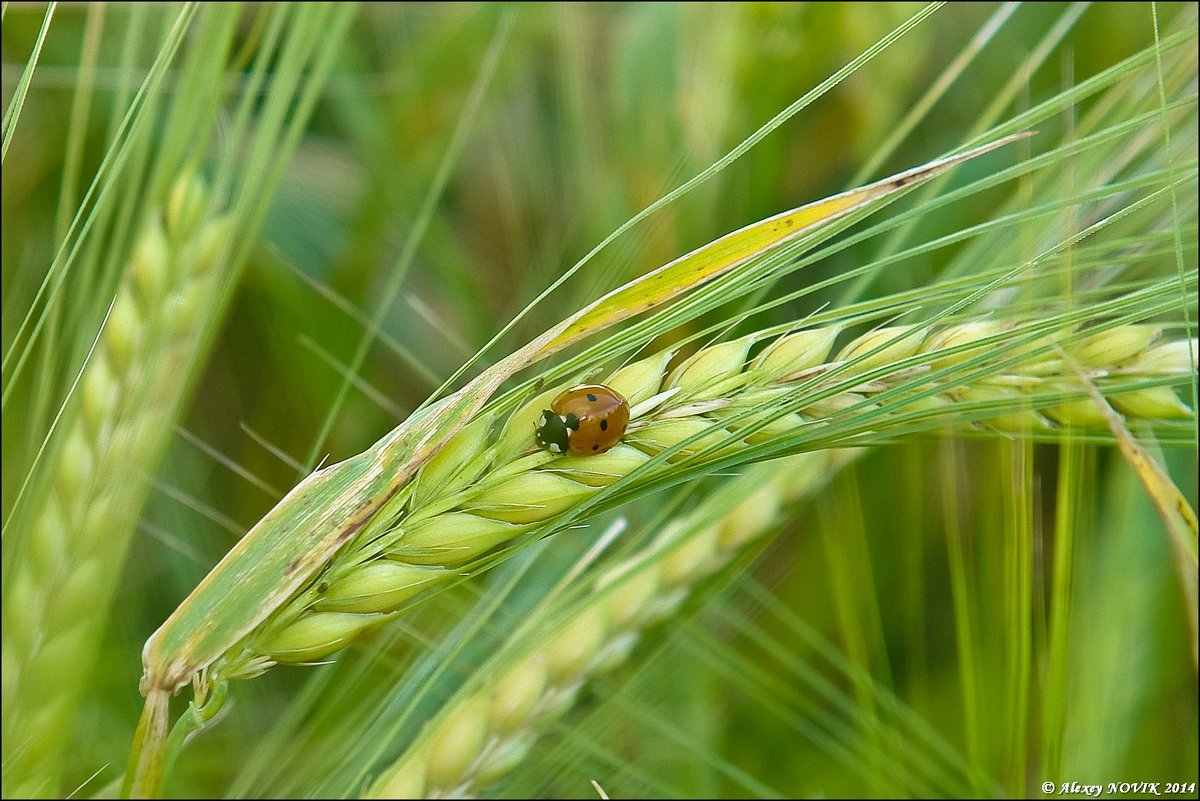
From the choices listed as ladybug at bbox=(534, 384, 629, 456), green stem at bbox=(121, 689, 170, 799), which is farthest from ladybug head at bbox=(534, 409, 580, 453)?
green stem at bbox=(121, 689, 170, 799)

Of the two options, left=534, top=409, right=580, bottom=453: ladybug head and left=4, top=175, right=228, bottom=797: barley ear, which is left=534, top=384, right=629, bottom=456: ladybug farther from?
left=4, top=175, right=228, bottom=797: barley ear

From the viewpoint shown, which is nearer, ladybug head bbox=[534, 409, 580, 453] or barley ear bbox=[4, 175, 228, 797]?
ladybug head bbox=[534, 409, 580, 453]

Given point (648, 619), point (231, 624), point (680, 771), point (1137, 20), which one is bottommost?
point (680, 771)

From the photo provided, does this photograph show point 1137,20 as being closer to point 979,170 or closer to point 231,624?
point 979,170

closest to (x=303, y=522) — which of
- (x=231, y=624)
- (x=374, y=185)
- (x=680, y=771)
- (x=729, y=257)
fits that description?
(x=231, y=624)

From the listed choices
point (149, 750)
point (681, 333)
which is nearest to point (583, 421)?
point (149, 750)

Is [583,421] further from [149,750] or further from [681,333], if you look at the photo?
[681,333]

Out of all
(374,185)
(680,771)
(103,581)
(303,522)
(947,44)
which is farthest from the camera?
(947,44)
